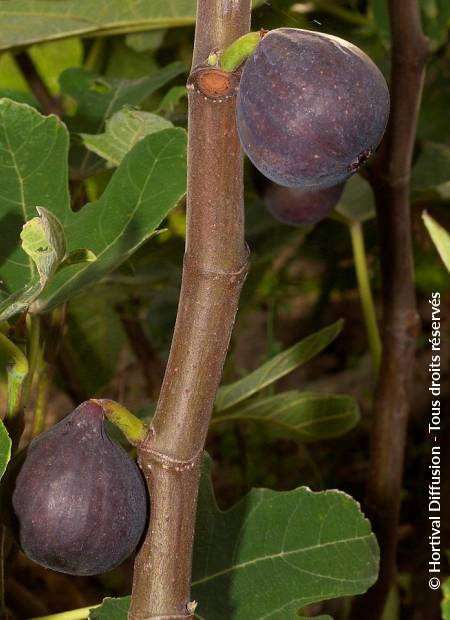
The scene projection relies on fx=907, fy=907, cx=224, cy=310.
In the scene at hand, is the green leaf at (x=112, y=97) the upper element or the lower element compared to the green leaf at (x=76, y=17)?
lower

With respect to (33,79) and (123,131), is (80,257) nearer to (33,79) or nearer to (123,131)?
(123,131)

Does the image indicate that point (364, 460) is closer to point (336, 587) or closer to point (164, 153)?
point (336, 587)

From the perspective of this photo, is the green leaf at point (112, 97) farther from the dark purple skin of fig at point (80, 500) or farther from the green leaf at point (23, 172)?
the dark purple skin of fig at point (80, 500)

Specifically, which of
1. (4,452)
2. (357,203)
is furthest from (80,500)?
(357,203)

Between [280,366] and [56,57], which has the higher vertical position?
[56,57]

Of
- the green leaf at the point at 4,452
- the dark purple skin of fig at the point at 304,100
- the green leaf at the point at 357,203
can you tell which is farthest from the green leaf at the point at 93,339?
the dark purple skin of fig at the point at 304,100

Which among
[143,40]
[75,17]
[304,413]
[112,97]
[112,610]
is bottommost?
[112,610]

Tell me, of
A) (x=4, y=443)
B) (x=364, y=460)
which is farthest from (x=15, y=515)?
(x=364, y=460)
